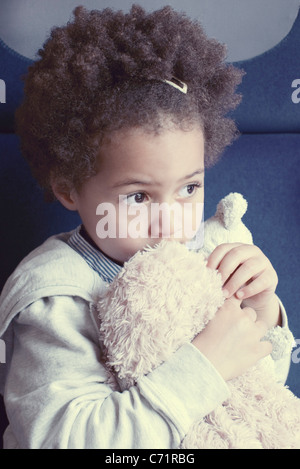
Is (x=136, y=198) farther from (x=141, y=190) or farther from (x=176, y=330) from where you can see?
(x=176, y=330)

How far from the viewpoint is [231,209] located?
2.75 ft

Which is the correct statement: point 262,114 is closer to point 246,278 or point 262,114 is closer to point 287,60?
point 287,60

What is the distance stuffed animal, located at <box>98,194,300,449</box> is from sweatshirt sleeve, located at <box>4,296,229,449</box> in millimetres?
21

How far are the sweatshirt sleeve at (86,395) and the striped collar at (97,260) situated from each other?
0.33ft

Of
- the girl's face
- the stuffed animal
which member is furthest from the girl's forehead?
the stuffed animal

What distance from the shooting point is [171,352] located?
0.59 meters

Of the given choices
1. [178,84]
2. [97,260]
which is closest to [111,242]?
[97,260]

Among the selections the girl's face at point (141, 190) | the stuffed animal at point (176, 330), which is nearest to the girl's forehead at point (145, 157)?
the girl's face at point (141, 190)

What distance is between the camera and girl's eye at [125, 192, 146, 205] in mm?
689

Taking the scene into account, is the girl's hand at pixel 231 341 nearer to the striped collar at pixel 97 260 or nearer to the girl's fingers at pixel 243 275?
the girl's fingers at pixel 243 275

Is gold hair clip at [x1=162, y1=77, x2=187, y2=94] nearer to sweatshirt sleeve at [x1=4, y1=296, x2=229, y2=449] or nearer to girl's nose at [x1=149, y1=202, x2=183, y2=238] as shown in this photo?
girl's nose at [x1=149, y1=202, x2=183, y2=238]
